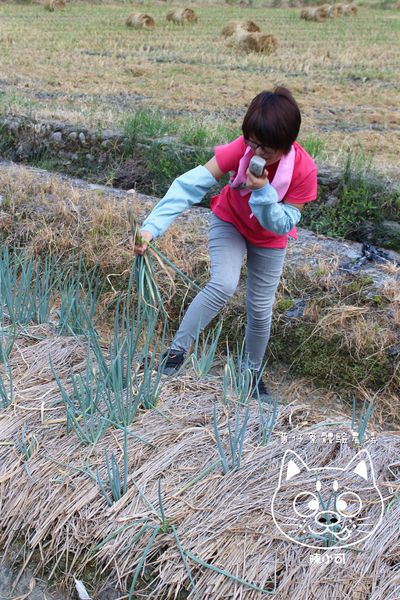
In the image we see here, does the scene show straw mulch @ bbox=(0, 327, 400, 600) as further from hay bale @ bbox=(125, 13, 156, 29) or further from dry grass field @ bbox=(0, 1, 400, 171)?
hay bale @ bbox=(125, 13, 156, 29)

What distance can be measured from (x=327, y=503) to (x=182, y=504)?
0.41 m

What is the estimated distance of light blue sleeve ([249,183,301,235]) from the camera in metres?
2.46

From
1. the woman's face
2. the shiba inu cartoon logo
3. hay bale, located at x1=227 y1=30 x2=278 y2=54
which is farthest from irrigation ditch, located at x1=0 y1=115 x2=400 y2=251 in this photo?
hay bale, located at x1=227 y1=30 x2=278 y2=54

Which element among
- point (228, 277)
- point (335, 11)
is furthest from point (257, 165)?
point (335, 11)

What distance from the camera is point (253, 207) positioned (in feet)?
8.27

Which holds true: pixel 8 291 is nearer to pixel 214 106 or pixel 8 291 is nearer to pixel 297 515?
pixel 297 515

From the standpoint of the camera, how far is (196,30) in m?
15.0

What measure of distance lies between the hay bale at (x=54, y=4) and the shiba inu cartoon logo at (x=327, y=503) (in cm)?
1678

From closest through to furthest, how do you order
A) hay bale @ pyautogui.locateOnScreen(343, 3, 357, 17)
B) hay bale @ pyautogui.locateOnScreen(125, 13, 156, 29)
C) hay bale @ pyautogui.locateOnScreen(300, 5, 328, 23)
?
1. hay bale @ pyautogui.locateOnScreen(125, 13, 156, 29)
2. hay bale @ pyautogui.locateOnScreen(300, 5, 328, 23)
3. hay bale @ pyautogui.locateOnScreen(343, 3, 357, 17)

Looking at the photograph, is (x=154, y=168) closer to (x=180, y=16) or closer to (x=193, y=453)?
(x=193, y=453)

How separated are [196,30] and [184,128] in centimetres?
1013

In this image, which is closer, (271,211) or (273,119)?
(273,119)

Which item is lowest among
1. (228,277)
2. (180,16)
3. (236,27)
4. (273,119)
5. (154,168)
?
(180,16)

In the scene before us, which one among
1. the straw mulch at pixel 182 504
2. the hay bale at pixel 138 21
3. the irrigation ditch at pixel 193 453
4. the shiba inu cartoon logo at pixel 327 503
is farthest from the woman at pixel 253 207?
the hay bale at pixel 138 21
